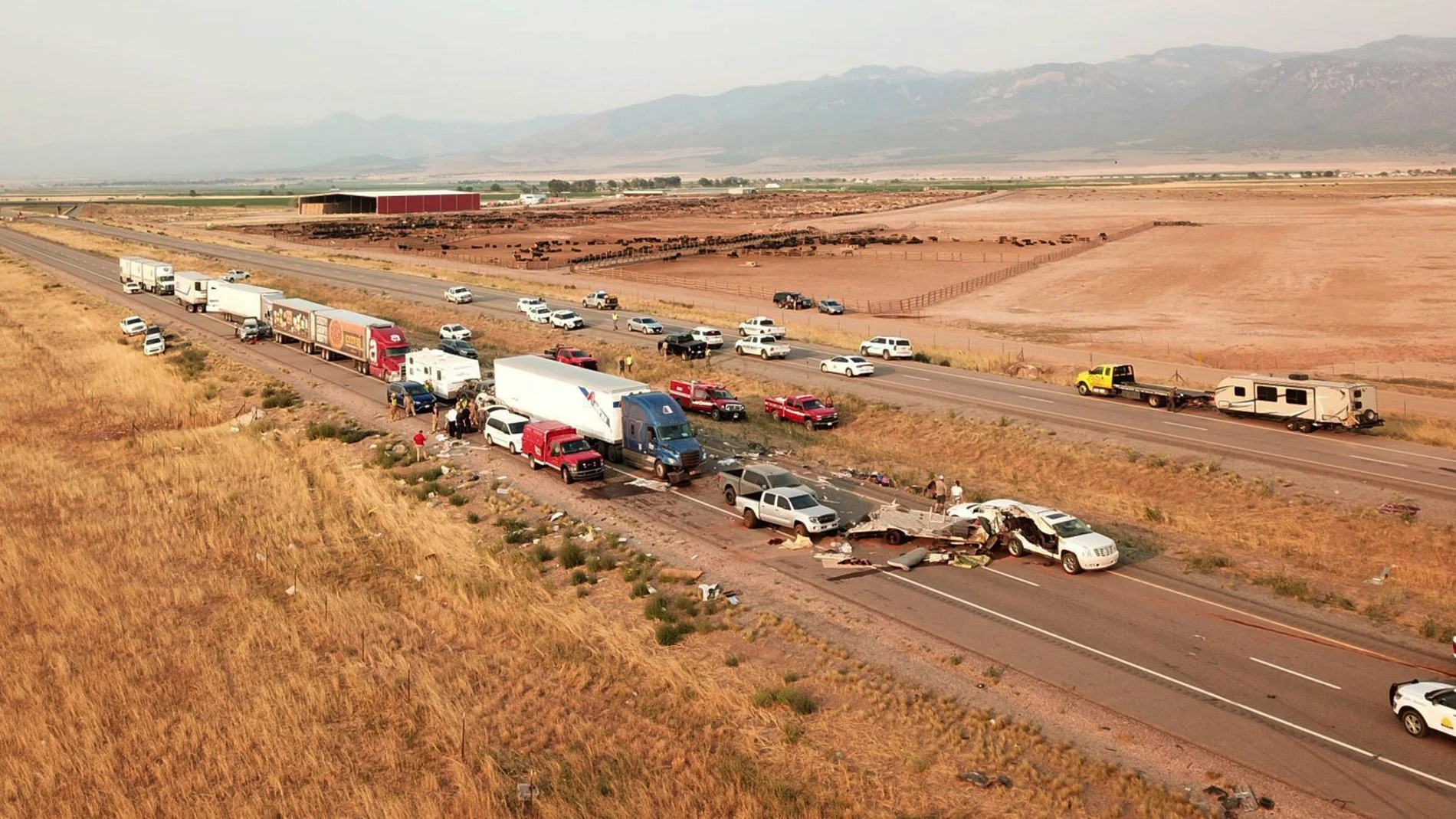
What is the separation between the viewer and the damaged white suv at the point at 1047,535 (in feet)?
89.9

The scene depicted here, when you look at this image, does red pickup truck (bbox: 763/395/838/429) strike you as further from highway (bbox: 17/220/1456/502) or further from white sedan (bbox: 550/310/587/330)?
white sedan (bbox: 550/310/587/330)

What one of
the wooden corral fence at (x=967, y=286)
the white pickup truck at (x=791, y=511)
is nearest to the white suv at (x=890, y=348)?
the wooden corral fence at (x=967, y=286)

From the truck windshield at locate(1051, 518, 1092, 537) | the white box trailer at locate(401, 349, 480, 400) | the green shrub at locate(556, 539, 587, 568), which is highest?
the white box trailer at locate(401, 349, 480, 400)

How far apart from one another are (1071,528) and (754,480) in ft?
32.0

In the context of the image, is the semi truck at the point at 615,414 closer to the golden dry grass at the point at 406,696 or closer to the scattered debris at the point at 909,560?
the golden dry grass at the point at 406,696

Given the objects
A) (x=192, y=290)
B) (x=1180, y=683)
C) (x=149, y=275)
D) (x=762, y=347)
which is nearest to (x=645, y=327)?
(x=762, y=347)

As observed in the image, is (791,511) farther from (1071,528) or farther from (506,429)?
(506,429)

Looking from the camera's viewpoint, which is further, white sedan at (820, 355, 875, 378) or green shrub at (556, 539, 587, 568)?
white sedan at (820, 355, 875, 378)

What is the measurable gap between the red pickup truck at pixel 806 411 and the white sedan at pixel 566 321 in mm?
A: 25720

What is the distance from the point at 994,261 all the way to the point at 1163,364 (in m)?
58.6

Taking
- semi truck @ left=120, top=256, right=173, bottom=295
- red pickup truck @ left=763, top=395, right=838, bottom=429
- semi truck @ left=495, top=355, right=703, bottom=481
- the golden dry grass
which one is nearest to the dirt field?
red pickup truck @ left=763, top=395, right=838, bottom=429

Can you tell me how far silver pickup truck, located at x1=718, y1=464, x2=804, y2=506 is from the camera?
31.9 metres

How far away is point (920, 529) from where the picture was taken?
97.1 ft

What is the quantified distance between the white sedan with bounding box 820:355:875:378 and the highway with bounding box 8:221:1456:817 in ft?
78.8
